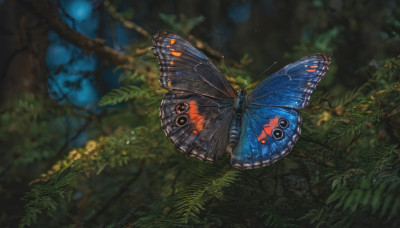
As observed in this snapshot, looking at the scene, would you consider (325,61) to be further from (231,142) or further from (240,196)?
(240,196)

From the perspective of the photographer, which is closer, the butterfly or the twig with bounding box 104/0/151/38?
the butterfly

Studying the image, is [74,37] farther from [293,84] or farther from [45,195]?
[293,84]

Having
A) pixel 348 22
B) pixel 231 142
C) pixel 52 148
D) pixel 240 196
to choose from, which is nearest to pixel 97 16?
pixel 52 148

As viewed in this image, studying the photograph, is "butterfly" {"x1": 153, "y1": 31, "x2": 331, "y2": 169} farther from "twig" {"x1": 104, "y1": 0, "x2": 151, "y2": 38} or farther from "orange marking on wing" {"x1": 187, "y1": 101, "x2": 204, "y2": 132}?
"twig" {"x1": 104, "y1": 0, "x2": 151, "y2": 38}

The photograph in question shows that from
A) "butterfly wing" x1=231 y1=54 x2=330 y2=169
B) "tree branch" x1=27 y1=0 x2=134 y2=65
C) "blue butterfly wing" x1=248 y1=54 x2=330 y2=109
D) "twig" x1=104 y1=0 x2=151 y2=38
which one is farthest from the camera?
"twig" x1=104 y1=0 x2=151 y2=38

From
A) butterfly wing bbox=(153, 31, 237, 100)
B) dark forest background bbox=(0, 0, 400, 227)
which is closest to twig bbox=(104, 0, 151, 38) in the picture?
dark forest background bbox=(0, 0, 400, 227)

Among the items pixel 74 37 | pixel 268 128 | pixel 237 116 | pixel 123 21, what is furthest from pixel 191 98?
pixel 123 21

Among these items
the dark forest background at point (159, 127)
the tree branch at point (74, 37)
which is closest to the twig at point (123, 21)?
the dark forest background at point (159, 127)
